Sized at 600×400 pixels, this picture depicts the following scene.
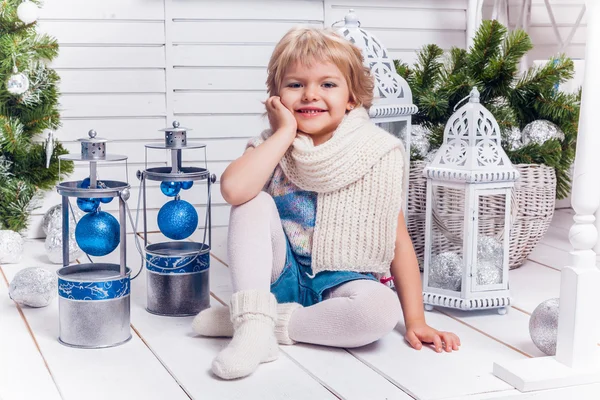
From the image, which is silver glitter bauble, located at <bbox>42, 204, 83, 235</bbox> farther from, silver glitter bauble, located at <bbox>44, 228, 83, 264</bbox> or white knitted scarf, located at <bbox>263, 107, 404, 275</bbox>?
white knitted scarf, located at <bbox>263, 107, 404, 275</bbox>

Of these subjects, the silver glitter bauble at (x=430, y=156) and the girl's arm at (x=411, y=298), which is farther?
the silver glitter bauble at (x=430, y=156)

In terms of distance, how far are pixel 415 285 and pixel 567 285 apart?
32 cm

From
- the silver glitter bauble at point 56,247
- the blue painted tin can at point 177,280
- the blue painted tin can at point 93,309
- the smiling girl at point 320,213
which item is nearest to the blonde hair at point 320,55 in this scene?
the smiling girl at point 320,213

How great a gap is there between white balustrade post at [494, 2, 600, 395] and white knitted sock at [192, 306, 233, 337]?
19.9 inches

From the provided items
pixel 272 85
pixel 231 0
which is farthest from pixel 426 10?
pixel 272 85

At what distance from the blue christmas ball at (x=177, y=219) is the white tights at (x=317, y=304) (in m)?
0.19

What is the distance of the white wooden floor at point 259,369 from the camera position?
132 centimetres

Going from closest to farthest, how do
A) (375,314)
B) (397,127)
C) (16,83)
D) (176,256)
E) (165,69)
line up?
(375,314) → (176,256) → (397,127) → (16,83) → (165,69)

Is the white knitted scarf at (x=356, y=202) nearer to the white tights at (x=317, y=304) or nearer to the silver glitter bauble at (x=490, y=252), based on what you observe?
the white tights at (x=317, y=304)

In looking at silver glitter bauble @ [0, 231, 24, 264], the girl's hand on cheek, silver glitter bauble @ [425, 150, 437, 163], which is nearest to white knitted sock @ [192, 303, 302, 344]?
the girl's hand on cheek

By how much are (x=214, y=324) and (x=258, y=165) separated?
0.32 meters

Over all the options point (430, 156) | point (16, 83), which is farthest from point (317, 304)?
point (16, 83)

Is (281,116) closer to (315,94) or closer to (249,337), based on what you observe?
(315,94)

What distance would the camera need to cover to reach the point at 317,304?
1530mm
